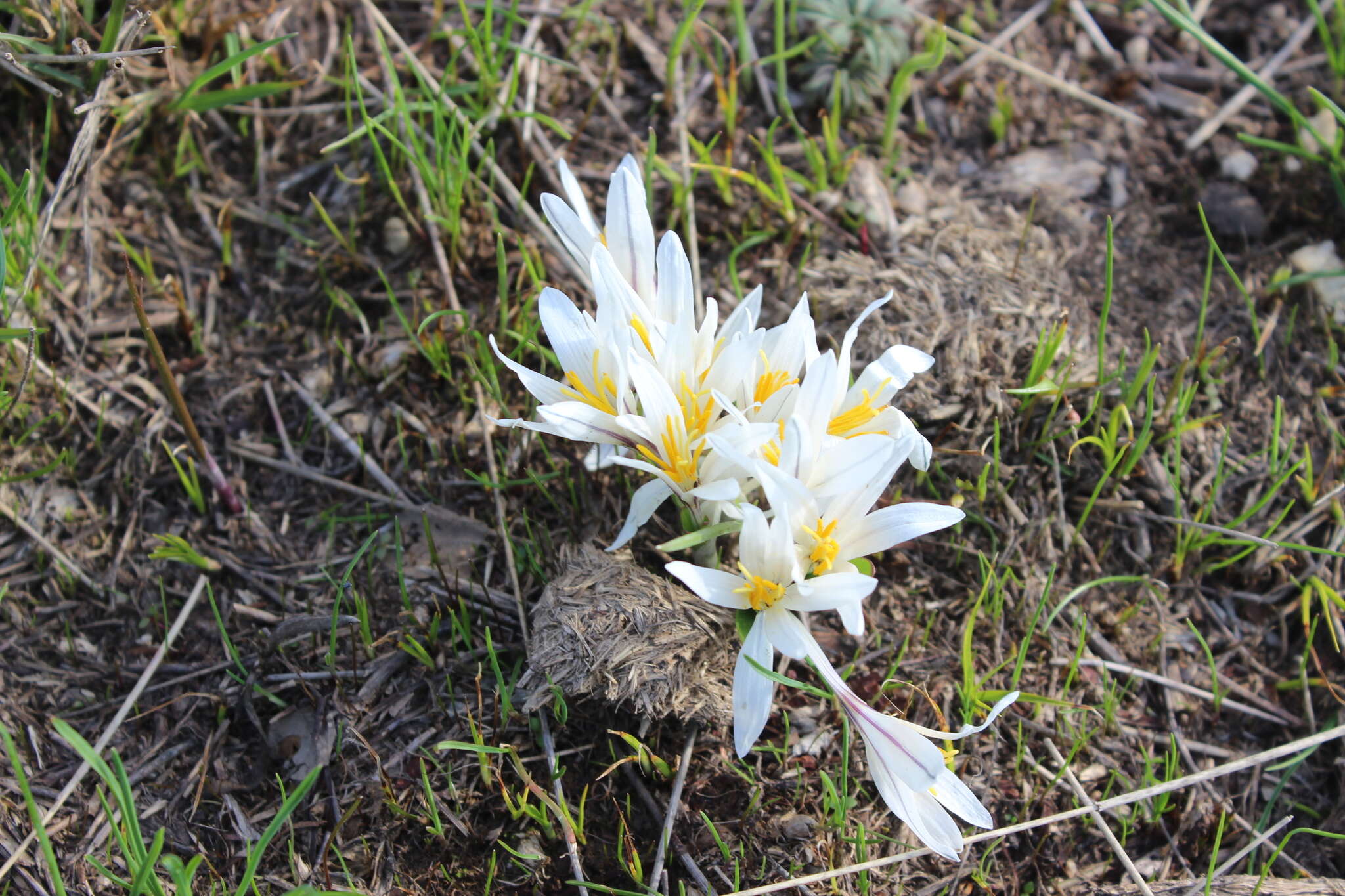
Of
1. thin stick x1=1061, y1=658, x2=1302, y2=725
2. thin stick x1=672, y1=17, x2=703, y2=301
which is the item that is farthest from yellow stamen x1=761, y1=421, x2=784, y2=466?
thin stick x1=1061, y1=658, x2=1302, y2=725

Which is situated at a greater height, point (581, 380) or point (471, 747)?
point (581, 380)

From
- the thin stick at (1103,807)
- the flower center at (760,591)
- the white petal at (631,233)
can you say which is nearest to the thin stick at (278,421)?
the white petal at (631,233)

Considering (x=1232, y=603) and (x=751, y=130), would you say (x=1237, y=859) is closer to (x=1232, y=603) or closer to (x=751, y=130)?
(x=1232, y=603)

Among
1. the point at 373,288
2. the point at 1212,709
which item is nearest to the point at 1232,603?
the point at 1212,709

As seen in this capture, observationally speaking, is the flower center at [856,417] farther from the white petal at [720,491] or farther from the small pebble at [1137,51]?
the small pebble at [1137,51]

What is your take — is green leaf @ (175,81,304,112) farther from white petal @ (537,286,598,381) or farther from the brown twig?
white petal @ (537,286,598,381)

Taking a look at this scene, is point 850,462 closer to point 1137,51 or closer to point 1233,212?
point 1233,212

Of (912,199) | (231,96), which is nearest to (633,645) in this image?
(912,199)
